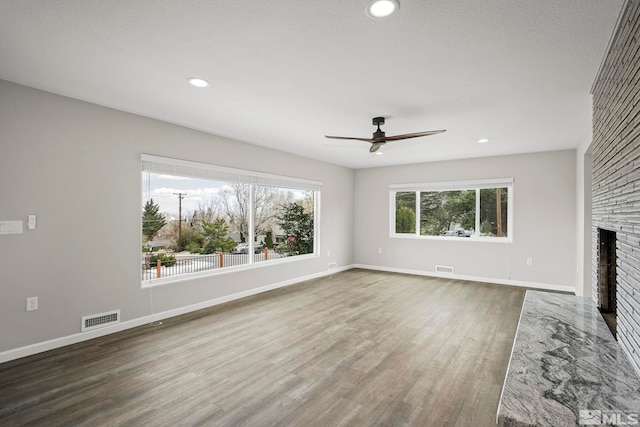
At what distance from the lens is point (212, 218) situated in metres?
4.73

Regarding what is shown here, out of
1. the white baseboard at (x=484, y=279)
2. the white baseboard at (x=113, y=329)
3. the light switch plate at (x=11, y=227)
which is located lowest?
the white baseboard at (x=113, y=329)

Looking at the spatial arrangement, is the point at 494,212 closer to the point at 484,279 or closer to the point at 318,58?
the point at 484,279

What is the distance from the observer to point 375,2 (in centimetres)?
172

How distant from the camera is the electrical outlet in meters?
2.94

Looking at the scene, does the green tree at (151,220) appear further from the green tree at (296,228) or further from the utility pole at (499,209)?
the utility pole at (499,209)

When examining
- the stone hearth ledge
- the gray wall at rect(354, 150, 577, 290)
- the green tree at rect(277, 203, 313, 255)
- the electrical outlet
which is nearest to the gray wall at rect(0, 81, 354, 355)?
the electrical outlet

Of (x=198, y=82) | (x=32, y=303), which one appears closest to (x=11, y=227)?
(x=32, y=303)

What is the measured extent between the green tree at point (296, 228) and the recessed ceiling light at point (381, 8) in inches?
174

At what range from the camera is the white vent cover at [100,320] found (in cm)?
330

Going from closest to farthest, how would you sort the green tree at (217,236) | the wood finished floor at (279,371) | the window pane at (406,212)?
the wood finished floor at (279,371), the green tree at (217,236), the window pane at (406,212)

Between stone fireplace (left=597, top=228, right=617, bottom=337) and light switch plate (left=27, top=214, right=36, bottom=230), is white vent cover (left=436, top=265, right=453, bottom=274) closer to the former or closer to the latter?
stone fireplace (left=597, top=228, right=617, bottom=337)

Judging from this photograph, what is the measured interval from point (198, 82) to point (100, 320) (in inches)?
107

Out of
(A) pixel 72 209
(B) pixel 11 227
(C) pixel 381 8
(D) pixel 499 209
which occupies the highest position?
(C) pixel 381 8

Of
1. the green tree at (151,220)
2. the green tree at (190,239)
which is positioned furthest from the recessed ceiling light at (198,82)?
the green tree at (190,239)
